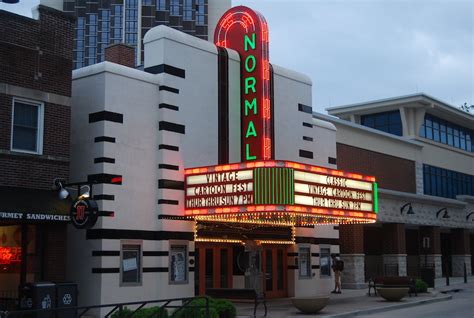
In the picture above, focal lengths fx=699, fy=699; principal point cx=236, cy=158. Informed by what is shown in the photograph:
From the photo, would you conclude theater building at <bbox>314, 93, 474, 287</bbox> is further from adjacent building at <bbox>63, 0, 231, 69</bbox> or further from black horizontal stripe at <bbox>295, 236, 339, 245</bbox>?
adjacent building at <bbox>63, 0, 231, 69</bbox>

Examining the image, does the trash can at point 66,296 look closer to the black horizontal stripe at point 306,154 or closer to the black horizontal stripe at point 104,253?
the black horizontal stripe at point 104,253

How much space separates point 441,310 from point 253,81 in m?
10.5

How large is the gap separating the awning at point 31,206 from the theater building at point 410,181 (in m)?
19.4

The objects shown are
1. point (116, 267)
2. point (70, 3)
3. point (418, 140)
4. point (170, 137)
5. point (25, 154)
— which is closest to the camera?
point (25, 154)

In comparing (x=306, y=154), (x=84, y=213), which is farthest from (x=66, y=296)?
(x=306, y=154)

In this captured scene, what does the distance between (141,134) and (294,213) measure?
5.70 m

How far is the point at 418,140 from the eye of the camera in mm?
47156

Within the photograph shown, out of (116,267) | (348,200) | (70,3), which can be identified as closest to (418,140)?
(348,200)

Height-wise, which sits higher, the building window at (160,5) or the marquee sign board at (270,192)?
the building window at (160,5)

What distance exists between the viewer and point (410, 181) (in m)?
45.3

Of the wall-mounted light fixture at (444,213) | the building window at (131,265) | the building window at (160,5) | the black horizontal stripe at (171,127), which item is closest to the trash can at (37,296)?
the building window at (131,265)

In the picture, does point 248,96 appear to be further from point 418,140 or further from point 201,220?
point 418,140

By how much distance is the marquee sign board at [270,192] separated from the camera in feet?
72.4

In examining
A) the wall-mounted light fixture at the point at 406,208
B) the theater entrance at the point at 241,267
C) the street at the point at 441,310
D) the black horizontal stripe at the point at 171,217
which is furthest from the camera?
the wall-mounted light fixture at the point at 406,208
